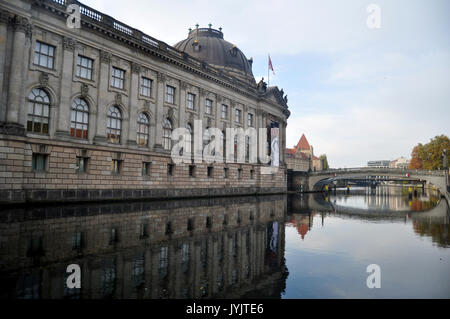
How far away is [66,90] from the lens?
24578 millimetres

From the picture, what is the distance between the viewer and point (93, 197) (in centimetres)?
2519

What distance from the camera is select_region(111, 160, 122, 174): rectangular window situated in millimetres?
27708

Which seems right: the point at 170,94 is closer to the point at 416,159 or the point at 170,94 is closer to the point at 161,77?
the point at 161,77

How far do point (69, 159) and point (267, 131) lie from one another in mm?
36333

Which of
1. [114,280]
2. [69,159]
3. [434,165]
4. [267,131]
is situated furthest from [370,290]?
[434,165]

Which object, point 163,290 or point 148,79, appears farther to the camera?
point 148,79

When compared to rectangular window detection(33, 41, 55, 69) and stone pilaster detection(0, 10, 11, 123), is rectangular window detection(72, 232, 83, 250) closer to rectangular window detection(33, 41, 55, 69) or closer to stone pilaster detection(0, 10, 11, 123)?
stone pilaster detection(0, 10, 11, 123)

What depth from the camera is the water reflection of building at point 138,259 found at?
6055mm

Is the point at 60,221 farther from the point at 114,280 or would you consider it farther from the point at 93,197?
the point at 93,197

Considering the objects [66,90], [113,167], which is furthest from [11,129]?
[113,167]

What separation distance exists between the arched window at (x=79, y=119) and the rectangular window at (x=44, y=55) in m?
3.52

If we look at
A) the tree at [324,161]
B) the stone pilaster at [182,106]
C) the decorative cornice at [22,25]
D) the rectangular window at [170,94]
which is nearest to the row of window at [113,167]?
the stone pilaster at [182,106]

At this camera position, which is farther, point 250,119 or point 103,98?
point 250,119

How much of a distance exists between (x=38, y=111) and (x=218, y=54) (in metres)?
41.0
